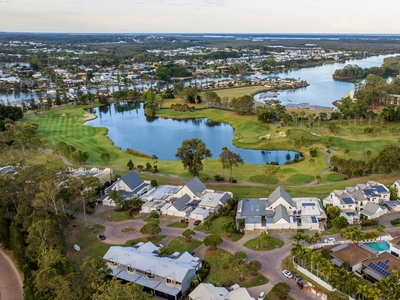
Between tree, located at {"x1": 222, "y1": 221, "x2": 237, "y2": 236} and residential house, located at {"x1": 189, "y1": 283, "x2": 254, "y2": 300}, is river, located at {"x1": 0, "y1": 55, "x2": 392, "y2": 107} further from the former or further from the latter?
residential house, located at {"x1": 189, "y1": 283, "x2": 254, "y2": 300}

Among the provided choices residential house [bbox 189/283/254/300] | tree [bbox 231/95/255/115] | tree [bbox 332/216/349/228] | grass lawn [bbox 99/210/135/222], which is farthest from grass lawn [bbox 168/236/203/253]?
tree [bbox 231/95/255/115]

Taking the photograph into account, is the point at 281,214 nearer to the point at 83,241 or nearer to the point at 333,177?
the point at 333,177

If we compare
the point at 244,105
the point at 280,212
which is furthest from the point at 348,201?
the point at 244,105

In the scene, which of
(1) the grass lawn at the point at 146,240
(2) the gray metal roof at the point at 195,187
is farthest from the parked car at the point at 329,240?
(2) the gray metal roof at the point at 195,187

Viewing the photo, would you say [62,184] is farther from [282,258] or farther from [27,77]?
[27,77]

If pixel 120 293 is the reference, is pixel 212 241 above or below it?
below

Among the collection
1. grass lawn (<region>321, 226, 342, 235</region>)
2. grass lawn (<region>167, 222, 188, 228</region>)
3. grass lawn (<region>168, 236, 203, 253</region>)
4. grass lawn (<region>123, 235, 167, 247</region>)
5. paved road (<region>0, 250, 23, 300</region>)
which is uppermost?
grass lawn (<region>321, 226, 342, 235</region>)
